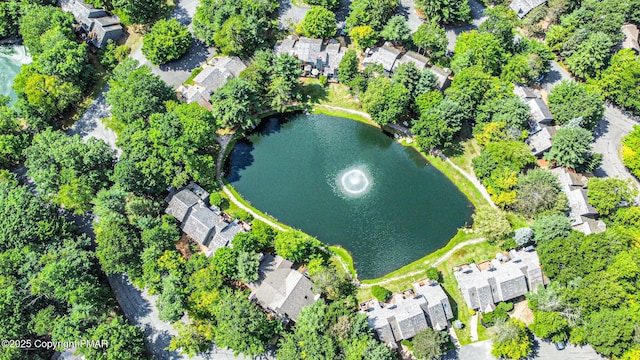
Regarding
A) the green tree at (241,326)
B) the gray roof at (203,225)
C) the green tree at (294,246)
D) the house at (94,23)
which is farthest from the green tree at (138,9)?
the green tree at (241,326)

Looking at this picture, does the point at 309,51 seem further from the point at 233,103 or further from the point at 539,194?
the point at 539,194

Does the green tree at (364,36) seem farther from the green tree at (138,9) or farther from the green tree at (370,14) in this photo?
the green tree at (138,9)

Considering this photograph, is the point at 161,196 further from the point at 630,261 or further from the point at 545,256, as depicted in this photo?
the point at 630,261

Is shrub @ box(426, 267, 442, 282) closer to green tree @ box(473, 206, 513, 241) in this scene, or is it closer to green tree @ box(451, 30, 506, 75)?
green tree @ box(473, 206, 513, 241)

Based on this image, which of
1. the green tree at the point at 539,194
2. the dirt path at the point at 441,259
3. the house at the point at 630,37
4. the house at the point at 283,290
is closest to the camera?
the house at the point at 283,290

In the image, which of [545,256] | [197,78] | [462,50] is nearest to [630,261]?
[545,256]

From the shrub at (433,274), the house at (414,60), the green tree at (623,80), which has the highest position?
the green tree at (623,80)
